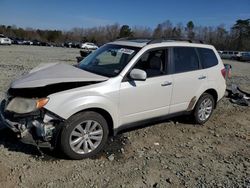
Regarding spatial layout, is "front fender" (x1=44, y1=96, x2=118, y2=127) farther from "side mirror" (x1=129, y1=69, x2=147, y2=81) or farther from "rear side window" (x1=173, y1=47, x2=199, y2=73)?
"rear side window" (x1=173, y1=47, x2=199, y2=73)

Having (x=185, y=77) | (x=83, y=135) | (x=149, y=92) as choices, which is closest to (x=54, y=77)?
(x=83, y=135)

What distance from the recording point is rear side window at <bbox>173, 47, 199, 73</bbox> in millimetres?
5336

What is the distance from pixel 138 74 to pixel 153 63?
27.6 inches

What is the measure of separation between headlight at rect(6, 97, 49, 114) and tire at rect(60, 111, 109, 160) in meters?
0.45

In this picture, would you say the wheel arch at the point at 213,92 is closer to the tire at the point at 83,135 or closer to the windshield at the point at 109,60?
the windshield at the point at 109,60

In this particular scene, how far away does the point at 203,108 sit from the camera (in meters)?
6.12

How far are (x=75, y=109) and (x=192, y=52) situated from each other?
2.97m

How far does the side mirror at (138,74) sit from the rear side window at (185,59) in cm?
103

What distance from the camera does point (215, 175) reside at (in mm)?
4055

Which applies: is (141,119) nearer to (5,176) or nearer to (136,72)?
(136,72)

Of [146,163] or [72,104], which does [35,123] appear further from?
[146,163]

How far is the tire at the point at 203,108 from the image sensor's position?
596cm

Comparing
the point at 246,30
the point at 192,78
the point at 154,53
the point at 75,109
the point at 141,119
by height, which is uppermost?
the point at 246,30

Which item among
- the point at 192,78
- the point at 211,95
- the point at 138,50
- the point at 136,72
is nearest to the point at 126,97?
the point at 136,72
